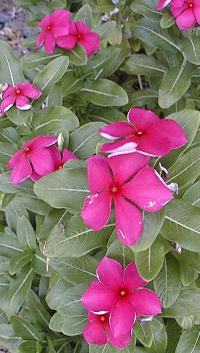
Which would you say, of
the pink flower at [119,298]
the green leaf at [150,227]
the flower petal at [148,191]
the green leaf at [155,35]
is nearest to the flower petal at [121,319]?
the pink flower at [119,298]

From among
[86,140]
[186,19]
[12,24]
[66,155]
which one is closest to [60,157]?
[66,155]

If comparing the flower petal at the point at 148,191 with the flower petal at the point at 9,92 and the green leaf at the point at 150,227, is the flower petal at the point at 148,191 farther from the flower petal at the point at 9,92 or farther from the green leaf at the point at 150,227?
the flower petal at the point at 9,92

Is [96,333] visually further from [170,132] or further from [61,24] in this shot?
[61,24]

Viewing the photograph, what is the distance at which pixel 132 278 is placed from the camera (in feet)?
4.21

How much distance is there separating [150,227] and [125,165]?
0.16 meters

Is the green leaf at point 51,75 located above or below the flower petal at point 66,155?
above

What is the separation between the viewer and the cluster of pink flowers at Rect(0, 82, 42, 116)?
5.12ft

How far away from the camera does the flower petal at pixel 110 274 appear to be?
127 cm

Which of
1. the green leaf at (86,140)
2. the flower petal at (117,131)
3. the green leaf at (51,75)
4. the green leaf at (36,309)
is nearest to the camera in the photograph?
the flower petal at (117,131)

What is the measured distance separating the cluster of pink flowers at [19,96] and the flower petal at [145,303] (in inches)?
25.0

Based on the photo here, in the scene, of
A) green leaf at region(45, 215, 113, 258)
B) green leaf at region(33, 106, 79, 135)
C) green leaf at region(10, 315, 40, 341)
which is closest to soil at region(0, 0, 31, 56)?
green leaf at region(33, 106, 79, 135)

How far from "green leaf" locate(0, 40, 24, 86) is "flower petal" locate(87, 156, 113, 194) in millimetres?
758

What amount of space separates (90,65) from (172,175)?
0.83 meters

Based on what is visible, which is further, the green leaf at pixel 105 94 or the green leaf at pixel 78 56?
the green leaf at pixel 105 94
